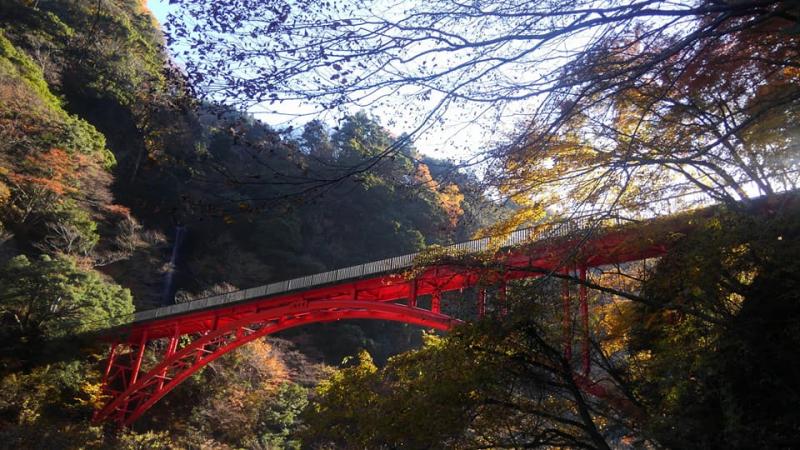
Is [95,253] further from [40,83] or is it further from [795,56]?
[795,56]

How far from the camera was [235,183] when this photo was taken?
2.99m

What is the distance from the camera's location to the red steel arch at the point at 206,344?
10.2 m

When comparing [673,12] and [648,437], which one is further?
[648,437]

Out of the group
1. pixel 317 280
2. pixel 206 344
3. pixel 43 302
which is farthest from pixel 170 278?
pixel 317 280

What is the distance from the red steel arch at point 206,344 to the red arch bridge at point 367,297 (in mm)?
24

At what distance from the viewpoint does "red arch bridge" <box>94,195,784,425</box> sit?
551 cm

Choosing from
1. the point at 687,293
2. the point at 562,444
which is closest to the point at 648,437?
the point at 562,444

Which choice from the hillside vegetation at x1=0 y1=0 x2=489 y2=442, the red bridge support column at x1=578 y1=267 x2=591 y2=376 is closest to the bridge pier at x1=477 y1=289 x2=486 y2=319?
the hillside vegetation at x1=0 y1=0 x2=489 y2=442

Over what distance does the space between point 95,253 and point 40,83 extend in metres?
6.70

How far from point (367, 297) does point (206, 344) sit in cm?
423

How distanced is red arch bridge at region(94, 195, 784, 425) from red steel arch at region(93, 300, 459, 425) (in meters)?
0.02

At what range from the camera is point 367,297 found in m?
11.5

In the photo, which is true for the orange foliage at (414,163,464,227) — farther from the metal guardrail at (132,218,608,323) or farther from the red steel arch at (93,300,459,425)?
the red steel arch at (93,300,459,425)

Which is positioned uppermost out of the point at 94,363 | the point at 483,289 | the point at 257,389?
the point at 483,289
